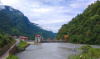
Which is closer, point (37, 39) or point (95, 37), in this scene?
point (95, 37)

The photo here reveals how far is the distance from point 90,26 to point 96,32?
2.97 m

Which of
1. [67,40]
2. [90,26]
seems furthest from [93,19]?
[67,40]

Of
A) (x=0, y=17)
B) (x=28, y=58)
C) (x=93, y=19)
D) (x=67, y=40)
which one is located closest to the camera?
(x=28, y=58)

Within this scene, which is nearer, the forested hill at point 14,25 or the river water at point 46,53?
the river water at point 46,53

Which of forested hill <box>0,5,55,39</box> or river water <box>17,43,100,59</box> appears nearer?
river water <box>17,43,100,59</box>

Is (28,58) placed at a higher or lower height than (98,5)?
lower

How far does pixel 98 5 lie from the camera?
3209 centimetres

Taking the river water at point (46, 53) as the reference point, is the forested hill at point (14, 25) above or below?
above

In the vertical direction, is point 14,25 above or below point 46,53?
above

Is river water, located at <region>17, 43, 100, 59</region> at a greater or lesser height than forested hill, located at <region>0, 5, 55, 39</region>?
lesser

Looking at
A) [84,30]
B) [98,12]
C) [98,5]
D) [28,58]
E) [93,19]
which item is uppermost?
[98,5]

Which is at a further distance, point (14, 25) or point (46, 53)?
point (14, 25)

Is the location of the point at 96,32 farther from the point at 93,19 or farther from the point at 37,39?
the point at 37,39

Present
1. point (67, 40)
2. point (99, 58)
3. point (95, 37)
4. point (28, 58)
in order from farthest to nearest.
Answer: point (67, 40) → point (95, 37) → point (28, 58) → point (99, 58)
